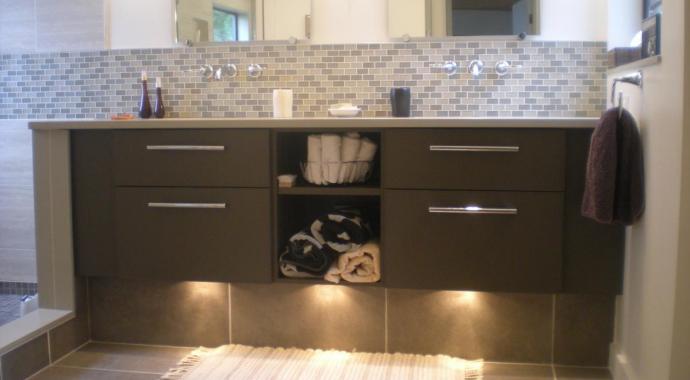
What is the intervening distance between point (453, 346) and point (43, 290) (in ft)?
5.14

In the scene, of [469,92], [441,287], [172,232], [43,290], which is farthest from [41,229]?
[469,92]

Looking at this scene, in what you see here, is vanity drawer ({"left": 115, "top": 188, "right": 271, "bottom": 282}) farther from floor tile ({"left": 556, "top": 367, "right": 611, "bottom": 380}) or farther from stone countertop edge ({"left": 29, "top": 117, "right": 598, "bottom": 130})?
floor tile ({"left": 556, "top": 367, "right": 611, "bottom": 380})

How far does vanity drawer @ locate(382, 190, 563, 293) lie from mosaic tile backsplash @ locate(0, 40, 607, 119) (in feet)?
1.84

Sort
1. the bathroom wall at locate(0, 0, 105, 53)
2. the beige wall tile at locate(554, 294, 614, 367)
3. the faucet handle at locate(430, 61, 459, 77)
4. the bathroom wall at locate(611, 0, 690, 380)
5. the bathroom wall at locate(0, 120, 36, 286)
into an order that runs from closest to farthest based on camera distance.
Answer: the bathroom wall at locate(611, 0, 690, 380) → the beige wall tile at locate(554, 294, 614, 367) → the faucet handle at locate(430, 61, 459, 77) → the bathroom wall at locate(0, 0, 105, 53) → the bathroom wall at locate(0, 120, 36, 286)

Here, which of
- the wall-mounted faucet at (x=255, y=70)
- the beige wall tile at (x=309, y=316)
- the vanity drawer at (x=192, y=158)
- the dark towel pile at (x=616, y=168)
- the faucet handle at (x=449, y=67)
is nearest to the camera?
the dark towel pile at (x=616, y=168)

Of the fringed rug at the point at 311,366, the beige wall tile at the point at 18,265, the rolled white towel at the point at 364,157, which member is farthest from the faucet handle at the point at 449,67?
the beige wall tile at the point at 18,265

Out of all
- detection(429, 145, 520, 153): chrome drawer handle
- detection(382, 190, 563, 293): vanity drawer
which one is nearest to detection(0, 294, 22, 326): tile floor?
detection(382, 190, 563, 293): vanity drawer

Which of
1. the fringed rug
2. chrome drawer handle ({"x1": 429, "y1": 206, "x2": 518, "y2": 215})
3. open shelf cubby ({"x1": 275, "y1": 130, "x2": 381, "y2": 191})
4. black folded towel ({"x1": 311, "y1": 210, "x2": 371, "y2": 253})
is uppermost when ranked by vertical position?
open shelf cubby ({"x1": 275, "y1": 130, "x2": 381, "y2": 191})

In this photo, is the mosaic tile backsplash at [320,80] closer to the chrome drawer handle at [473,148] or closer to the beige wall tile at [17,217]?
the beige wall tile at [17,217]

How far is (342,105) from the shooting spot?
2.40 m

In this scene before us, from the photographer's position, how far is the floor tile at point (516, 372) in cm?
210

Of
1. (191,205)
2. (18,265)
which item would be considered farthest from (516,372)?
(18,265)

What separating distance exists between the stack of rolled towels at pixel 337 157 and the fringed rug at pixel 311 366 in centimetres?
65

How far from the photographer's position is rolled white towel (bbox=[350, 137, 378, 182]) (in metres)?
2.17
